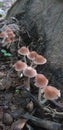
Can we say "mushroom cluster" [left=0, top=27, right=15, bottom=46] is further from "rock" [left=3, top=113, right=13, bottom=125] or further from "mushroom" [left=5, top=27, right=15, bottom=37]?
"rock" [left=3, top=113, right=13, bottom=125]

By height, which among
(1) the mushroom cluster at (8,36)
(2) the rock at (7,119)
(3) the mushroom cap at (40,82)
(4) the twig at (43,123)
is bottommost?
(4) the twig at (43,123)

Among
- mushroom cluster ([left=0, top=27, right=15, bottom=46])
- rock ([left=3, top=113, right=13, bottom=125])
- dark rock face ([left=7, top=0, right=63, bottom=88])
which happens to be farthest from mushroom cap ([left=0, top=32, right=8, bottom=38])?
rock ([left=3, top=113, right=13, bottom=125])

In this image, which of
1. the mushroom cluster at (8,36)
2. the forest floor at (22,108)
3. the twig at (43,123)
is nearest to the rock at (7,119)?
the forest floor at (22,108)

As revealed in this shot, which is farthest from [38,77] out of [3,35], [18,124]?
[3,35]

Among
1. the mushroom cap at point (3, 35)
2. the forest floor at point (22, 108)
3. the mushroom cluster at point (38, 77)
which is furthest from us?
the mushroom cap at point (3, 35)

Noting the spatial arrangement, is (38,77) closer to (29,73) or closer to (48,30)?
(29,73)

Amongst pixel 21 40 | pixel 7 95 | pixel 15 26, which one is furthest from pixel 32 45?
pixel 7 95

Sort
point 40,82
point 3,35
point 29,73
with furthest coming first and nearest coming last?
point 3,35
point 29,73
point 40,82

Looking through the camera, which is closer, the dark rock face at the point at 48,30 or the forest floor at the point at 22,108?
the forest floor at the point at 22,108

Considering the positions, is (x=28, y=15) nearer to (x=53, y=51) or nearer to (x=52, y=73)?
(x=53, y=51)

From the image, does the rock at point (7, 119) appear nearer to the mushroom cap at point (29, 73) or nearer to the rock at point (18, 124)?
the rock at point (18, 124)
